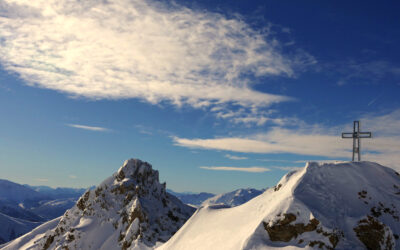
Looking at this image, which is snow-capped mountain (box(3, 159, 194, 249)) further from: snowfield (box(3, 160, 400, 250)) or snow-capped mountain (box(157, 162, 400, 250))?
snow-capped mountain (box(157, 162, 400, 250))

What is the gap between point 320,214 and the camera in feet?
73.9

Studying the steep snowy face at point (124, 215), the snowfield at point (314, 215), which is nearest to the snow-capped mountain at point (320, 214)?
the snowfield at point (314, 215)

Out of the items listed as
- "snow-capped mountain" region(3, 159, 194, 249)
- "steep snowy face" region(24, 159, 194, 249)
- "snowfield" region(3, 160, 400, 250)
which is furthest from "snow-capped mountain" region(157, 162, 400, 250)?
"steep snowy face" region(24, 159, 194, 249)

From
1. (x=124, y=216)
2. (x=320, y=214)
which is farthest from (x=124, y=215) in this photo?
(x=320, y=214)

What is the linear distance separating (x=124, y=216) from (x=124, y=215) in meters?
0.23

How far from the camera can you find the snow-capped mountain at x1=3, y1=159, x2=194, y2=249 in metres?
55.4

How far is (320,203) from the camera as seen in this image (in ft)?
78.1

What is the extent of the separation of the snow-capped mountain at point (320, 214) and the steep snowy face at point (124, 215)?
27.8m

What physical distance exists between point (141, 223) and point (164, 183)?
20.7 metres

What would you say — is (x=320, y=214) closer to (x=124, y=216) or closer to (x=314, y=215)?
(x=314, y=215)

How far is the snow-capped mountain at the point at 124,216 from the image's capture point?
5544 cm

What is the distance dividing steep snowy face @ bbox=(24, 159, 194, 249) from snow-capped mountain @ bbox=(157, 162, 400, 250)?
91.1ft

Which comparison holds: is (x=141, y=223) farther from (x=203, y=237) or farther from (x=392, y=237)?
(x=392, y=237)

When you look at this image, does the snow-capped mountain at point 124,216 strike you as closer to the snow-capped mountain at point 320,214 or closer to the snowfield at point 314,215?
the snowfield at point 314,215
